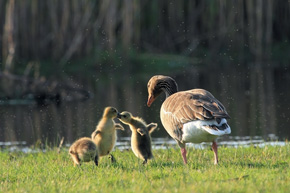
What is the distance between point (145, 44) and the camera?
31812 mm

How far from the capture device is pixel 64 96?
20.2 m

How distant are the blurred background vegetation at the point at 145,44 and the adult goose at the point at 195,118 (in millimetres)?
12260

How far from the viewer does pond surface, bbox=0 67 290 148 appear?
1377 cm

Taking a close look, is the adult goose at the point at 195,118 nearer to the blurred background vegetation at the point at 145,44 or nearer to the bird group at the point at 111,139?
the bird group at the point at 111,139

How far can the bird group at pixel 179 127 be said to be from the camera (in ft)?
25.5

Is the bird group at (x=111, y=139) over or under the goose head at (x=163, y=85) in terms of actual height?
under

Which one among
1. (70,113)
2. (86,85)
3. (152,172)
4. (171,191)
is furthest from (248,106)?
(171,191)

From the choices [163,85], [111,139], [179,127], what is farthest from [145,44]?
[179,127]

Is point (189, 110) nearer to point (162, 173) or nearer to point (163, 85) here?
point (162, 173)

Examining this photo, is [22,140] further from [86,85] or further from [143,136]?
[86,85]

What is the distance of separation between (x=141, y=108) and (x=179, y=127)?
952cm

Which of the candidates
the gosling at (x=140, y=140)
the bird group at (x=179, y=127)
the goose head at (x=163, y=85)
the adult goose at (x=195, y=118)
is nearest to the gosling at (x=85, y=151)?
the bird group at (x=179, y=127)

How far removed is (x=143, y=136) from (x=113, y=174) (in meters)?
1.61

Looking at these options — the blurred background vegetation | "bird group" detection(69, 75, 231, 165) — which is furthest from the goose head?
the blurred background vegetation
